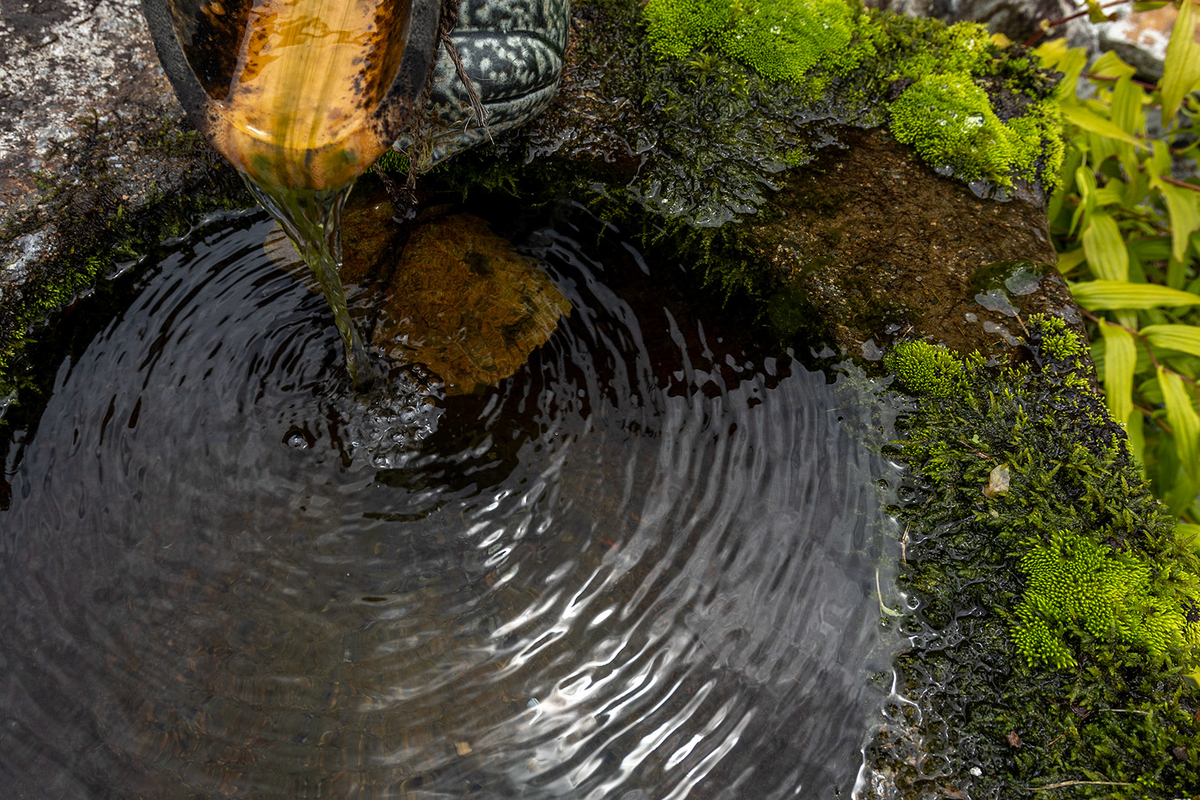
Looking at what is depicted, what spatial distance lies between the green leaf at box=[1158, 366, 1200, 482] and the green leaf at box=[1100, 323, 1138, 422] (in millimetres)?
166

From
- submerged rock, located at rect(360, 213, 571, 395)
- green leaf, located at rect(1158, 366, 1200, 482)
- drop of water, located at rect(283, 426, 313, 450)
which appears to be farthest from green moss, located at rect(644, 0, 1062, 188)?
drop of water, located at rect(283, 426, 313, 450)

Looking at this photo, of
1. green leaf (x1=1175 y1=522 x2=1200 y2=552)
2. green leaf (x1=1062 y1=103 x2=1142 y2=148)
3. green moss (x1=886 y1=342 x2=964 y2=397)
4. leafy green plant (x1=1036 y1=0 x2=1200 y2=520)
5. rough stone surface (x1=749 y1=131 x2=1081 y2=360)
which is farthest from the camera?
green leaf (x1=1062 y1=103 x2=1142 y2=148)

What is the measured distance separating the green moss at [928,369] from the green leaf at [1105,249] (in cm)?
144

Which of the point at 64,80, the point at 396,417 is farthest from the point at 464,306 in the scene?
the point at 64,80

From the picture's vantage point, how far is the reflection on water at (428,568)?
2.12 metres

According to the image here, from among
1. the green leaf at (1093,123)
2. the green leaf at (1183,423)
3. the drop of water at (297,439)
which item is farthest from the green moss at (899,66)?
the drop of water at (297,439)

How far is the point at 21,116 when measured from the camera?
3.06m

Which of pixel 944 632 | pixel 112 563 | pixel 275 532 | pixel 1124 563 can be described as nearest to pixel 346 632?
pixel 275 532

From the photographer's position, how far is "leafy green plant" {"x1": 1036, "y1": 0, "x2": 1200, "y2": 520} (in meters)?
3.09

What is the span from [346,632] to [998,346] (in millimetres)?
2622

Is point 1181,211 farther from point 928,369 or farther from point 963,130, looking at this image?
point 928,369

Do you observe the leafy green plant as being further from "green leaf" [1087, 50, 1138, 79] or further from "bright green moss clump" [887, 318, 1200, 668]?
"bright green moss clump" [887, 318, 1200, 668]

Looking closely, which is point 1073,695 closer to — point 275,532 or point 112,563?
point 275,532

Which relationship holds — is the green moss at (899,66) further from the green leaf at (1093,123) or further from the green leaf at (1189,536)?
the green leaf at (1189,536)
